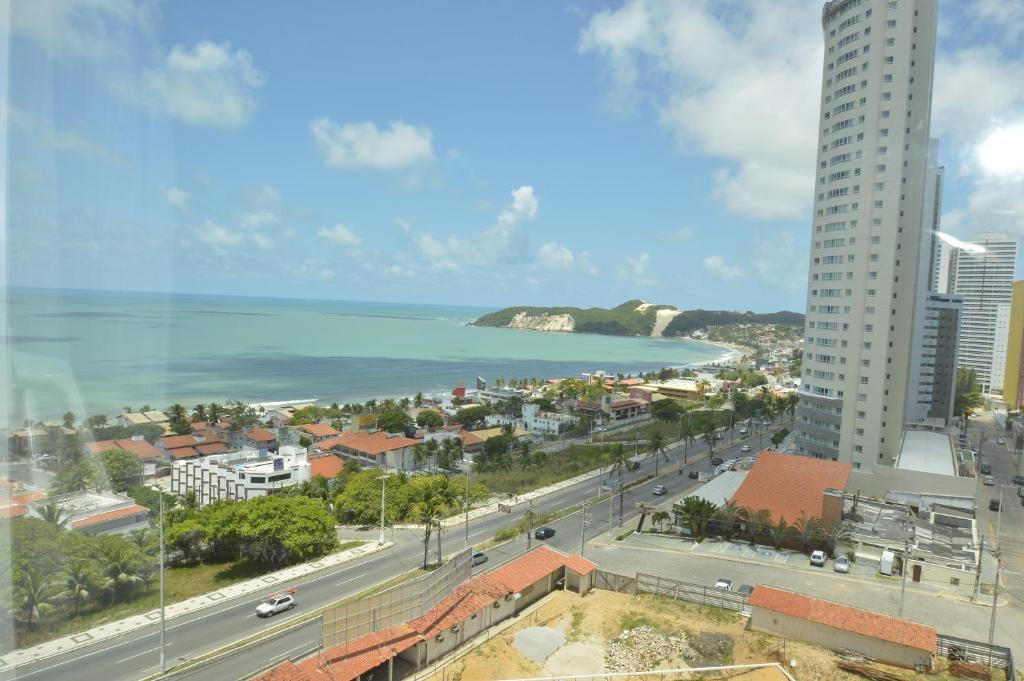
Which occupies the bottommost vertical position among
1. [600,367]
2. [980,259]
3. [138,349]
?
[600,367]

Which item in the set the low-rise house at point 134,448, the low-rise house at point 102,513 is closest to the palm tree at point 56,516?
the low-rise house at point 102,513

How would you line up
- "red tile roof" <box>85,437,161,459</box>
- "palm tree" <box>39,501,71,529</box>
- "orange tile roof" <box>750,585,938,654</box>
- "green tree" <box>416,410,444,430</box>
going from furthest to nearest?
1. "green tree" <box>416,410,444,430</box>
2. "red tile roof" <box>85,437,161,459</box>
3. "orange tile roof" <box>750,585,938,654</box>
4. "palm tree" <box>39,501,71,529</box>

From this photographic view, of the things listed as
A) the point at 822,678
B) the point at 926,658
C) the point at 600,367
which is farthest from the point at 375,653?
the point at 600,367

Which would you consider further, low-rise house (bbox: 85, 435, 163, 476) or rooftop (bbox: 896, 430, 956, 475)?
rooftop (bbox: 896, 430, 956, 475)

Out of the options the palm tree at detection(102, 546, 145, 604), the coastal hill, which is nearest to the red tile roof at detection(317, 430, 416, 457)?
the palm tree at detection(102, 546, 145, 604)

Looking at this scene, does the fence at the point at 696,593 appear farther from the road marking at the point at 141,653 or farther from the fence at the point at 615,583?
the road marking at the point at 141,653

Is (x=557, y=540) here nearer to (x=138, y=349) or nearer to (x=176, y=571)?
(x=176, y=571)

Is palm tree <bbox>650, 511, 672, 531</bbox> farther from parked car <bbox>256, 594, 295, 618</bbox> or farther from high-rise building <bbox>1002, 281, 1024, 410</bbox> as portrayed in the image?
high-rise building <bbox>1002, 281, 1024, 410</bbox>
